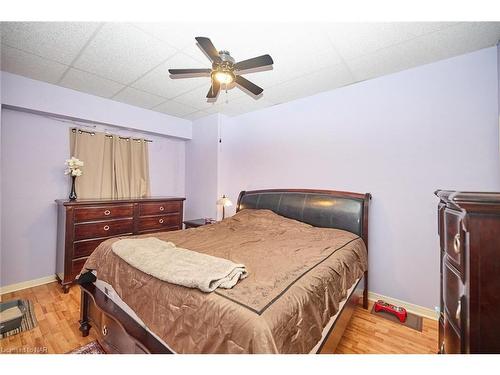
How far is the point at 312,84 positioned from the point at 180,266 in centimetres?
258

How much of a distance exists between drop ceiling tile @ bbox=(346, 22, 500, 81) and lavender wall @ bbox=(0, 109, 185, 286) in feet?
13.0

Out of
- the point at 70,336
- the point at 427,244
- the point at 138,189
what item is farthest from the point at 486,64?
the point at 138,189

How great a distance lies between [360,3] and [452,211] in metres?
1.36

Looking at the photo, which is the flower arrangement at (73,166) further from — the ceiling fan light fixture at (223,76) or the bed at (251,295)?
the ceiling fan light fixture at (223,76)

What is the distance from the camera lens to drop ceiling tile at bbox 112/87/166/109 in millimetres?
2980

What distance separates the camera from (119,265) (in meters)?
1.57

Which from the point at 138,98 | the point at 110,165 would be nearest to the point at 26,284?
the point at 110,165

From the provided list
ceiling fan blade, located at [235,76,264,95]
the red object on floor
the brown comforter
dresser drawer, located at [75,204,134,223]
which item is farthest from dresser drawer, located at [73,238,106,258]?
the red object on floor

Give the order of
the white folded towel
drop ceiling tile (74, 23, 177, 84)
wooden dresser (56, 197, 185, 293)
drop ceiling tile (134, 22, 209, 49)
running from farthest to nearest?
1. wooden dresser (56, 197, 185, 293)
2. drop ceiling tile (74, 23, 177, 84)
3. drop ceiling tile (134, 22, 209, 49)
4. the white folded towel

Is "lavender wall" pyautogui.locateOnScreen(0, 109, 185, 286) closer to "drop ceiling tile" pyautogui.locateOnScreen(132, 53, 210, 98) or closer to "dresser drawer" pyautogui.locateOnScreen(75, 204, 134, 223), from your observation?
"dresser drawer" pyautogui.locateOnScreen(75, 204, 134, 223)

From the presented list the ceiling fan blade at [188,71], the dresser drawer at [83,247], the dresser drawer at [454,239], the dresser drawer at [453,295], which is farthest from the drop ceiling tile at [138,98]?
the dresser drawer at [453,295]

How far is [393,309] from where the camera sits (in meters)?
2.14
